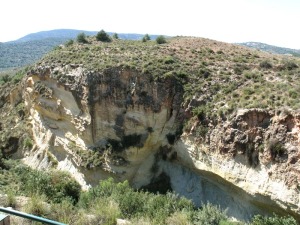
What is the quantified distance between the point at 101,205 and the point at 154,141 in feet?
78.0

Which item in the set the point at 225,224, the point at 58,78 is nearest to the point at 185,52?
the point at 58,78

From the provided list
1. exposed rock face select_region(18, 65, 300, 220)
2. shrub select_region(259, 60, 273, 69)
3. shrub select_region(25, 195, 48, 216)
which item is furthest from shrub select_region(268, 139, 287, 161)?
shrub select_region(25, 195, 48, 216)

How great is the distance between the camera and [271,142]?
1135 inches

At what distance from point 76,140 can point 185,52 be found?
16.6 m

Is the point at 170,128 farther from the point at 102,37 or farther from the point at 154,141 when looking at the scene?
the point at 102,37

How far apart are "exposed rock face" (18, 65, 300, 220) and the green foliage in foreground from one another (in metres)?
2.84

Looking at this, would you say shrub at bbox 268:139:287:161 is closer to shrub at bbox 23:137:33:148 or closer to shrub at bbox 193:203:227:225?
shrub at bbox 193:203:227:225

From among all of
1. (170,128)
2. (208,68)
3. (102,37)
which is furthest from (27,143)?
(208,68)

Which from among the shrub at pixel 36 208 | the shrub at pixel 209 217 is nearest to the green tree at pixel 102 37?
the shrub at pixel 209 217

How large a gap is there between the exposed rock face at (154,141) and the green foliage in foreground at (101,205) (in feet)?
9.30

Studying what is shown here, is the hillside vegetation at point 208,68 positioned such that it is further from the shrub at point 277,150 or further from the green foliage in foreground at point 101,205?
the green foliage in foreground at point 101,205

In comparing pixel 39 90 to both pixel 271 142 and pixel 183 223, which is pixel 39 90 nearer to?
pixel 271 142

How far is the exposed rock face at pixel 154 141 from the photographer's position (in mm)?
28844

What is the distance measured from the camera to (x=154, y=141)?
3806 centimetres
